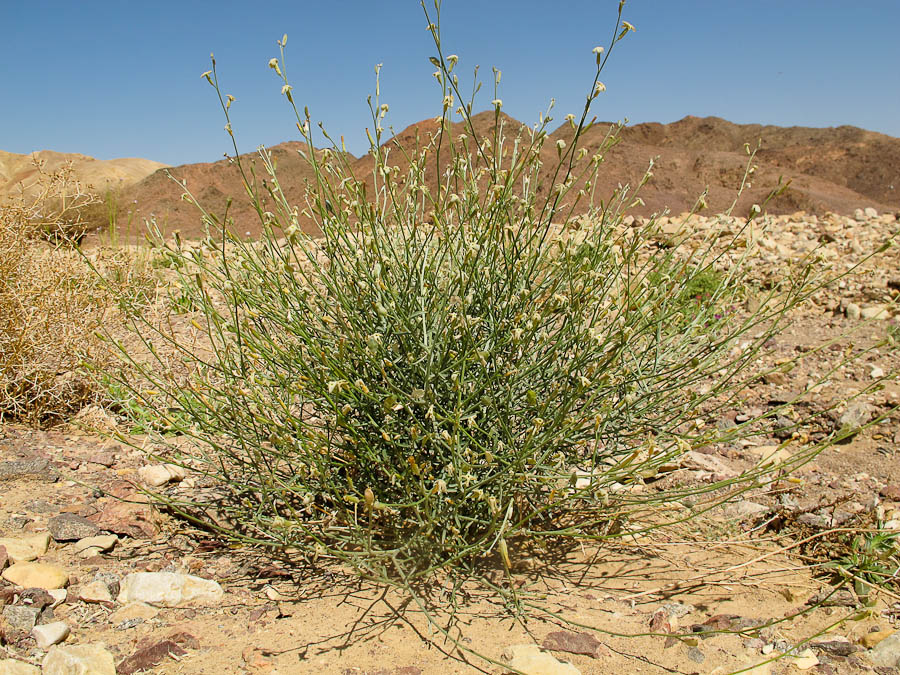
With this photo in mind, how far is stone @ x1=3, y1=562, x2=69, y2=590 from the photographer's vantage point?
6.77 ft

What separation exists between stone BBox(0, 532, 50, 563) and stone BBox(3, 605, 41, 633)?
0.32m

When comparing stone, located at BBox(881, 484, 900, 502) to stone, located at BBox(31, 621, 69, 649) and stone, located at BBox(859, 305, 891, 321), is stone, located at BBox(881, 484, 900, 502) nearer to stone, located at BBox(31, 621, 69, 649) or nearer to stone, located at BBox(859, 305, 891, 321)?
stone, located at BBox(859, 305, 891, 321)

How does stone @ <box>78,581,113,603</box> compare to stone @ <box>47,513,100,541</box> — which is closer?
stone @ <box>78,581,113,603</box>

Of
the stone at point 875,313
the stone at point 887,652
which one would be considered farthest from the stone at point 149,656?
the stone at point 875,313

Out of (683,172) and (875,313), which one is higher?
(683,172)

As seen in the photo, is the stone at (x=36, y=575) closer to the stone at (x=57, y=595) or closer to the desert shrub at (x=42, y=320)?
the stone at (x=57, y=595)

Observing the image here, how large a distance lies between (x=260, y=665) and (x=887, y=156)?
14.2 metres

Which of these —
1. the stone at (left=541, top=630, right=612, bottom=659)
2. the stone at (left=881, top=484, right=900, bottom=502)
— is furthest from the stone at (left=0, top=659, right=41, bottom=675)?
the stone at (left=881, top=484, right=900, bottom=502)

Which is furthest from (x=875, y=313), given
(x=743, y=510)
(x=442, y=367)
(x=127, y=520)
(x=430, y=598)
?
(x=127, y=520)

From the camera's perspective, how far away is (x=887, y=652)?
1803mm

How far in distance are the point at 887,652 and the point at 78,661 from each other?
2.16 m

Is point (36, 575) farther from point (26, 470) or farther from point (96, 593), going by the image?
point (26, 470)

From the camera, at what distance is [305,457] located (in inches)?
85.5

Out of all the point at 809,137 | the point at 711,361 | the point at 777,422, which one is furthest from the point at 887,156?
the point at 711,361
